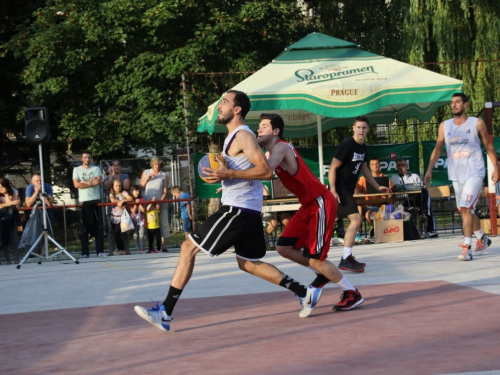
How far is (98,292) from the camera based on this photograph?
9.56 meters

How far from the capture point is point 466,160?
432 inches

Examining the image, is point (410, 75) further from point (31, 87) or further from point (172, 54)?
point (31, 87)

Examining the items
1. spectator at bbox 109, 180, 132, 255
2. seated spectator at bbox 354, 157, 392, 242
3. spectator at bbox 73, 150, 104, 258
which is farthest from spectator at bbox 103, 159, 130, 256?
seated spectator at bbox 354, 157, 392, 242

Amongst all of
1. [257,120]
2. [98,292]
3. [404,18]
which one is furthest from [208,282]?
[404,18]

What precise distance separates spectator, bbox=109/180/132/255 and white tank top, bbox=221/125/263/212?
30.0 ft

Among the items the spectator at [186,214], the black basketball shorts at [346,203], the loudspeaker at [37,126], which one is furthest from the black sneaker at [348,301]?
the spectator at [186,214]

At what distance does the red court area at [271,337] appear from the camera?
209 inches

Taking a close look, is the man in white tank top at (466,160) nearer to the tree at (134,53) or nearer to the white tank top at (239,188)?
the white tank top at (239,188)

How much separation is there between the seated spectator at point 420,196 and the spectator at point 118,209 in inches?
204

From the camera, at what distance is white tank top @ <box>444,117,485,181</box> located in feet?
35.9

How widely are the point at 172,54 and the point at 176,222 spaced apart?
603cm

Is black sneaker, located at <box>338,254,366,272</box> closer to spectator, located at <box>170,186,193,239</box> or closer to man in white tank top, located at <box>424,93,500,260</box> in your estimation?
man in white tank top, located at <box>424,93,500,260</box>

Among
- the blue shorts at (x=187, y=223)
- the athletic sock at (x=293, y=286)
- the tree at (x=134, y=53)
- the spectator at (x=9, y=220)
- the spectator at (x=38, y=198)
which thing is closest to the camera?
the athletic sock at (x=293, y=286)

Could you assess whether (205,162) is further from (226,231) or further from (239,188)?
(226,231)
